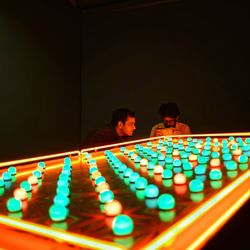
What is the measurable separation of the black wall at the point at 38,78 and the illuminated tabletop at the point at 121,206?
2543 mm

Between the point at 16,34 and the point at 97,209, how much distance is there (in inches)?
134

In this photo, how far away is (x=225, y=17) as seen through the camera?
12.3 ft

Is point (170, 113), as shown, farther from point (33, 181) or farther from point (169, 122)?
point (33, 181)

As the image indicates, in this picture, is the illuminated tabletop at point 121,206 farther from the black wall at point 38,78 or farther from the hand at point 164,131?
the black wall at point 38,78

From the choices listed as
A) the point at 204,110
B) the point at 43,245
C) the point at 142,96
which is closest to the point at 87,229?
the point at 43,245

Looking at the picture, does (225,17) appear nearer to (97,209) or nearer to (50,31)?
(50,31)

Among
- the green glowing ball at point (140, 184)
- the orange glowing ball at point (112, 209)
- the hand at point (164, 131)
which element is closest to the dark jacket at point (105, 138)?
the hand at point (164, 131)

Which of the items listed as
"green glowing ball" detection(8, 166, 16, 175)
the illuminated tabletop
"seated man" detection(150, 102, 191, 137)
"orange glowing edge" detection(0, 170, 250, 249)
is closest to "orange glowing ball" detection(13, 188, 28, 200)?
the illuminated tabletop

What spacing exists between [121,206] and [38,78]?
3.53 meters

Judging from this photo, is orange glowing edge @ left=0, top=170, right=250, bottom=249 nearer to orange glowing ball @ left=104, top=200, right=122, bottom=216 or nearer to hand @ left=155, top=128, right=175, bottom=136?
orange glowing ball @ left=104, top=200, right=122, bottom=216

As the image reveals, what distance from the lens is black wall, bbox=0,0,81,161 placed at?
12.3ft

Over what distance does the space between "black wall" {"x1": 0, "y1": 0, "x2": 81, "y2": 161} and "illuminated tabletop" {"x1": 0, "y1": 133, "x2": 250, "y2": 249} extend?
→ 2.54 m

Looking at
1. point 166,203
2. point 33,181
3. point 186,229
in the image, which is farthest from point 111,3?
point 186,229

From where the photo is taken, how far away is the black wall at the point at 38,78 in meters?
3.75
